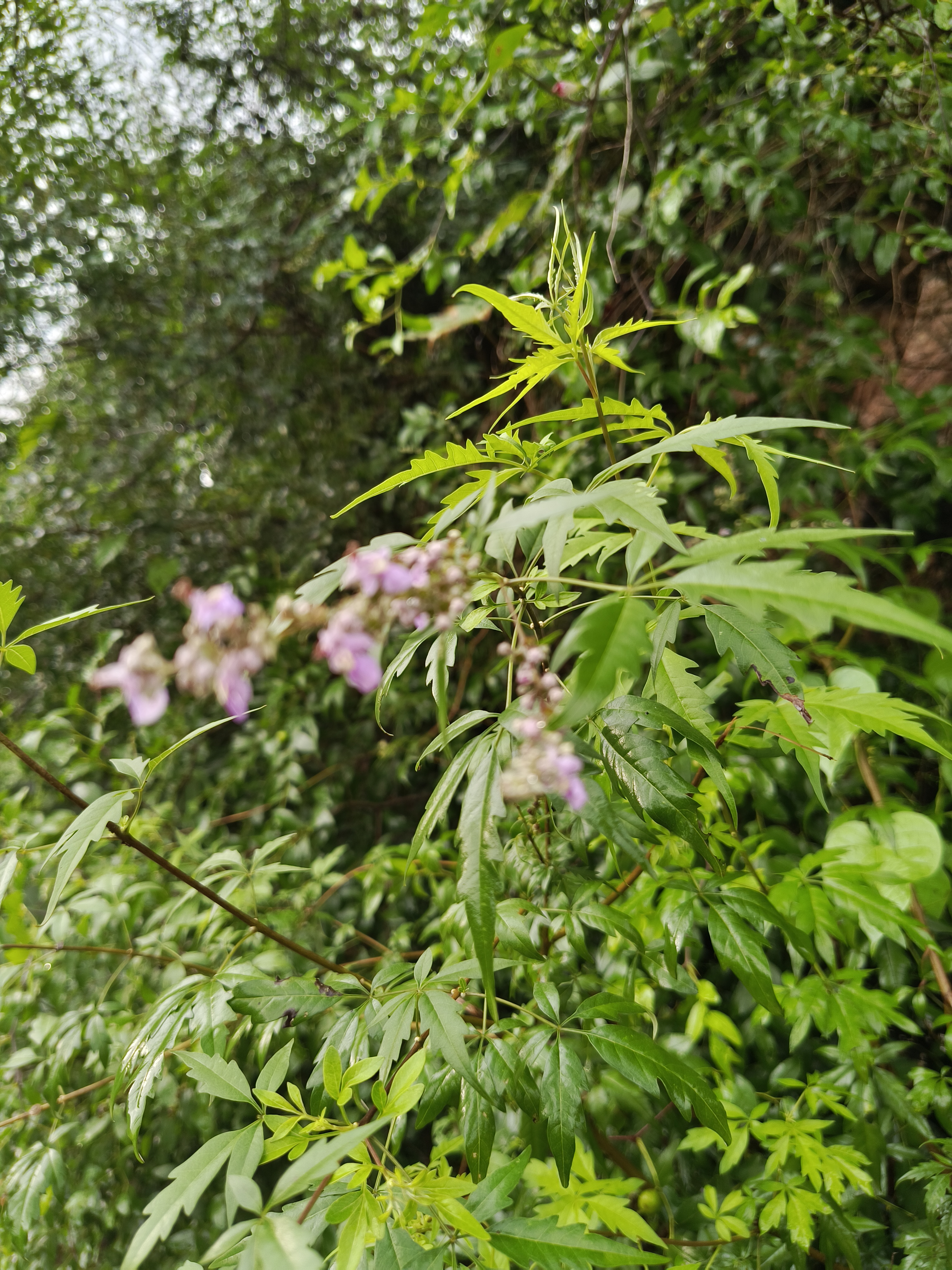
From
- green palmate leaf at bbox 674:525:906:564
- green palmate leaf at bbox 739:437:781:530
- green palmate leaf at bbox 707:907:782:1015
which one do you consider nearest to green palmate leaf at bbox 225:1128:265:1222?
green palmate leaf at bbox 707:907:782:1015

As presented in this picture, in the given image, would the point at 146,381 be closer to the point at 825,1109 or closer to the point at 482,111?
the point at 482,111

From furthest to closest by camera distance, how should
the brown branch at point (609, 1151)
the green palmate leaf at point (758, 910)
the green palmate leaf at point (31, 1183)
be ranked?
the green palmate leaf at point (31, 1183)
the brown branch at point (609, 1151)
the green palmate leaf at point (758, 910)

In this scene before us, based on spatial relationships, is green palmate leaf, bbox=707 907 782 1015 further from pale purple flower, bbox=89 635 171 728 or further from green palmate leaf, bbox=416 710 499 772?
pale purple flower, bbox=89 635 171 728

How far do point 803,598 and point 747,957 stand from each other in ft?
1.45

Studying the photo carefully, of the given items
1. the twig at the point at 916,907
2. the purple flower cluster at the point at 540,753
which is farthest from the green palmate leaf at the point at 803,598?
the twig at the point at 916,907

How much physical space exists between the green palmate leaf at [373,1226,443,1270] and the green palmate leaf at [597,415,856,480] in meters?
0.63

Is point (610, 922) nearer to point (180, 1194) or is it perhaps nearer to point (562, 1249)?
point (562, 1249)

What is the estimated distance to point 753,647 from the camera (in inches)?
24.1

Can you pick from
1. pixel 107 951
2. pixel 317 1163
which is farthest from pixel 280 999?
pixel 107 951

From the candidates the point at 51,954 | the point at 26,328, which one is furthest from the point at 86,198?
the point at 51,954

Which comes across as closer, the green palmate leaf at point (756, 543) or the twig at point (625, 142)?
the green palmate leaf at point (756, 543)

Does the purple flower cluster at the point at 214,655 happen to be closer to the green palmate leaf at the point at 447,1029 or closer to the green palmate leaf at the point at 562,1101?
the green palmate leaf at the point at 447,1029

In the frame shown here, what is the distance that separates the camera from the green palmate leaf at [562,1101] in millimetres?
619

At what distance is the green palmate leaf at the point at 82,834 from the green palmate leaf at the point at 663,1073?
0.49m
